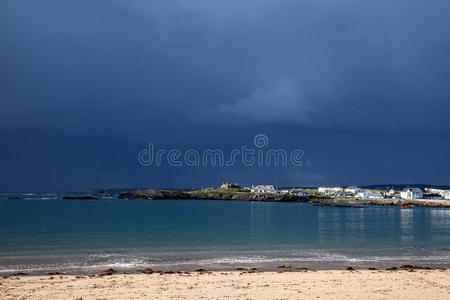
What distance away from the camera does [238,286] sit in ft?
45.5

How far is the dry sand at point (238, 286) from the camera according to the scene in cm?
1259

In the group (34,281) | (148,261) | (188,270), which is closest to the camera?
(34,281)

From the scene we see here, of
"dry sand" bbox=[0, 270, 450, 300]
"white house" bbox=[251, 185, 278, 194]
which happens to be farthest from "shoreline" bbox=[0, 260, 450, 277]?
"white house" bbox=[251, 185, 278, 194]

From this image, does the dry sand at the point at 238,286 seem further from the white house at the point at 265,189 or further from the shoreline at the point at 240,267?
the white house at the point at 265,189

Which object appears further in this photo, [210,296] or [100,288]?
[100,288]

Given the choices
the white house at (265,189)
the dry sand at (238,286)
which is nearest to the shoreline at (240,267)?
the dry sand at (238,286)

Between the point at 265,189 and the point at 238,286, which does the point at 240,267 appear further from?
the point at 265,189

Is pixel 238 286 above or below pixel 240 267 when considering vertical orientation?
above

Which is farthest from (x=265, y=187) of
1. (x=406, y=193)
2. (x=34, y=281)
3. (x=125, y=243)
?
(x=34, y=281)

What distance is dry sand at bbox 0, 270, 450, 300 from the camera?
12.6 meters

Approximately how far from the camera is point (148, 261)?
19.9m

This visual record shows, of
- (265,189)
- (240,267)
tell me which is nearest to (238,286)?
(240,267)

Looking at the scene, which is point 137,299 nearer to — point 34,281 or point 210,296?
point 210,296

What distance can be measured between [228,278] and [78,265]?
28.3 feet
